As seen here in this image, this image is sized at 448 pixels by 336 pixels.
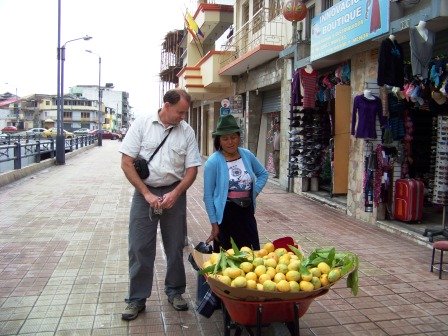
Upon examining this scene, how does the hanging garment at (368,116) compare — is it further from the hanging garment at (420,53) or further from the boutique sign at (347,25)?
the hanging garment at (420,53)

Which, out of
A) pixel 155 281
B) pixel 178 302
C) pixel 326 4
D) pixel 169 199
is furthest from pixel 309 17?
pixel 178 302

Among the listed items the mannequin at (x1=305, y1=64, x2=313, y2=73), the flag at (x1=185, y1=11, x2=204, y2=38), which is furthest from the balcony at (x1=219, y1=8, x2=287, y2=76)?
the flag at (x1=185, y1=11, x2=204, y2=38)

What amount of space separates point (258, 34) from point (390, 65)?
863cm

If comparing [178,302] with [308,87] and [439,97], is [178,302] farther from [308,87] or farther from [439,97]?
[308,87]

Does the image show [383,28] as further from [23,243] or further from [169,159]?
[23,243]

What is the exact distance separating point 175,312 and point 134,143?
1.54 m

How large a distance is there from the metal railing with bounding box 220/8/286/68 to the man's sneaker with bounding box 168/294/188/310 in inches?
385

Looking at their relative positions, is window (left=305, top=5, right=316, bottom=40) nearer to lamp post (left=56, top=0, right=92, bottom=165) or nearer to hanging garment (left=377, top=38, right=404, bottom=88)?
hanging garment (left=377, top=38, right=404, bottom=88)

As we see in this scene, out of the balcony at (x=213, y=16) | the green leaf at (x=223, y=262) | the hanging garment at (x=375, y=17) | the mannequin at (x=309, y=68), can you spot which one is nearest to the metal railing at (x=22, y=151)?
the mannequin at (x=309, y=68)

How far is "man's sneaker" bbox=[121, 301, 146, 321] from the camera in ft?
12.7

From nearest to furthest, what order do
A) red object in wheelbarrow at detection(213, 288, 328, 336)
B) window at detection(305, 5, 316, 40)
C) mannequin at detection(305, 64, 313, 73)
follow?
red object in wheelbarrow at detection(213, 288, 328, 336) < mannequin at detection(305, 64, 313, 73) < window at detection(305, 5, 316, 40)

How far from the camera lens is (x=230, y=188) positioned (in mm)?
3828

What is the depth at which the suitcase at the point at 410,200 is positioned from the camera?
7.41 metres

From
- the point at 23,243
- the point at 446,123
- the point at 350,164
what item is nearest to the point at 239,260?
the point at 23,243
